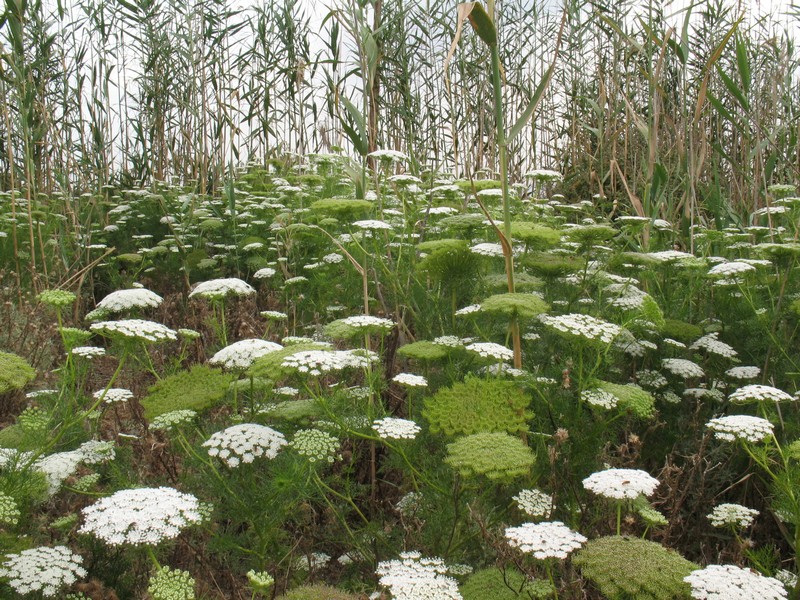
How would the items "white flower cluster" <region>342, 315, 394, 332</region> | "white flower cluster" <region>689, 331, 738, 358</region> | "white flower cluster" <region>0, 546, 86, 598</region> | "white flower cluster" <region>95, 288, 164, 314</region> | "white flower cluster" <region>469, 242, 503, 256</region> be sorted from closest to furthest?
"white flower cluster" <region>0, 546, 86, 598</region> → "white flower cluster" <region>342, 315, 394, 332</region> → "white flower cluster" <region>95, 288, 164, 314</region> → "white flower cluster" <region>469, 242, 503, 256</region> → "white flower cluster" <region>689, 331, 738, 358</region>

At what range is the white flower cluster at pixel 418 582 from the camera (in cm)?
168

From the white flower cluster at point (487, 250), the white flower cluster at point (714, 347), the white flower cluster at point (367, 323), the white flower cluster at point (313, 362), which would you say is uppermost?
the white flower cluster at point (487, 250)

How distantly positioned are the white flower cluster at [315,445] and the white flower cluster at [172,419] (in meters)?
0.38

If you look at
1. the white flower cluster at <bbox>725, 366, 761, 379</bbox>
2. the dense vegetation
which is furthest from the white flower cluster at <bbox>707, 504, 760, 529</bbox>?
the white flower cluster at <bbox>725, 366, 761, 379</bbox>

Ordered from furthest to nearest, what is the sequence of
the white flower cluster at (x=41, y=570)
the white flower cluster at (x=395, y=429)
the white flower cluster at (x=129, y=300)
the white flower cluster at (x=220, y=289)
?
the white flower cluster at (x=220, y=289) < the white flower cluster at (x=129, y=300) < the white flower cluster at (x=395, y=429) < the white flower cluster at (x=41, y=570)

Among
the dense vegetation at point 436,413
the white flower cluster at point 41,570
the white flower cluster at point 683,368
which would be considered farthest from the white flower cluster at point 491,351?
the white flower cluster at point 41,570

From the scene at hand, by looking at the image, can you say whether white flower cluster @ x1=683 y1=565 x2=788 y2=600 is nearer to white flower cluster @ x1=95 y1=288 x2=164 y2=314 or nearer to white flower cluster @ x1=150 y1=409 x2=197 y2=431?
white flower cluster @ x1=150 y1=409 x2=197 y2=431

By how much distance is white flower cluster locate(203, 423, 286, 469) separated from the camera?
2117 millimetres

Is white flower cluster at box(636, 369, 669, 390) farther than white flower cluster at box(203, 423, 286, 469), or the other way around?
white flower cluster at box(636, 369, 669, 390)

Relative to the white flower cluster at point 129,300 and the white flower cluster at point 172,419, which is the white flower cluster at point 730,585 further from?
the white flower cluster at point 129,300

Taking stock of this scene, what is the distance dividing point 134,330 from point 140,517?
0.78 metres

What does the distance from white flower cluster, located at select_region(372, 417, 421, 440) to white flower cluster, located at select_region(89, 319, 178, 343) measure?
0.75m

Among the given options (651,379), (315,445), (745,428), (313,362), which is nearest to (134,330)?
(313,362)

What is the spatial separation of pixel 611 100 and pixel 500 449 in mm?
6083
